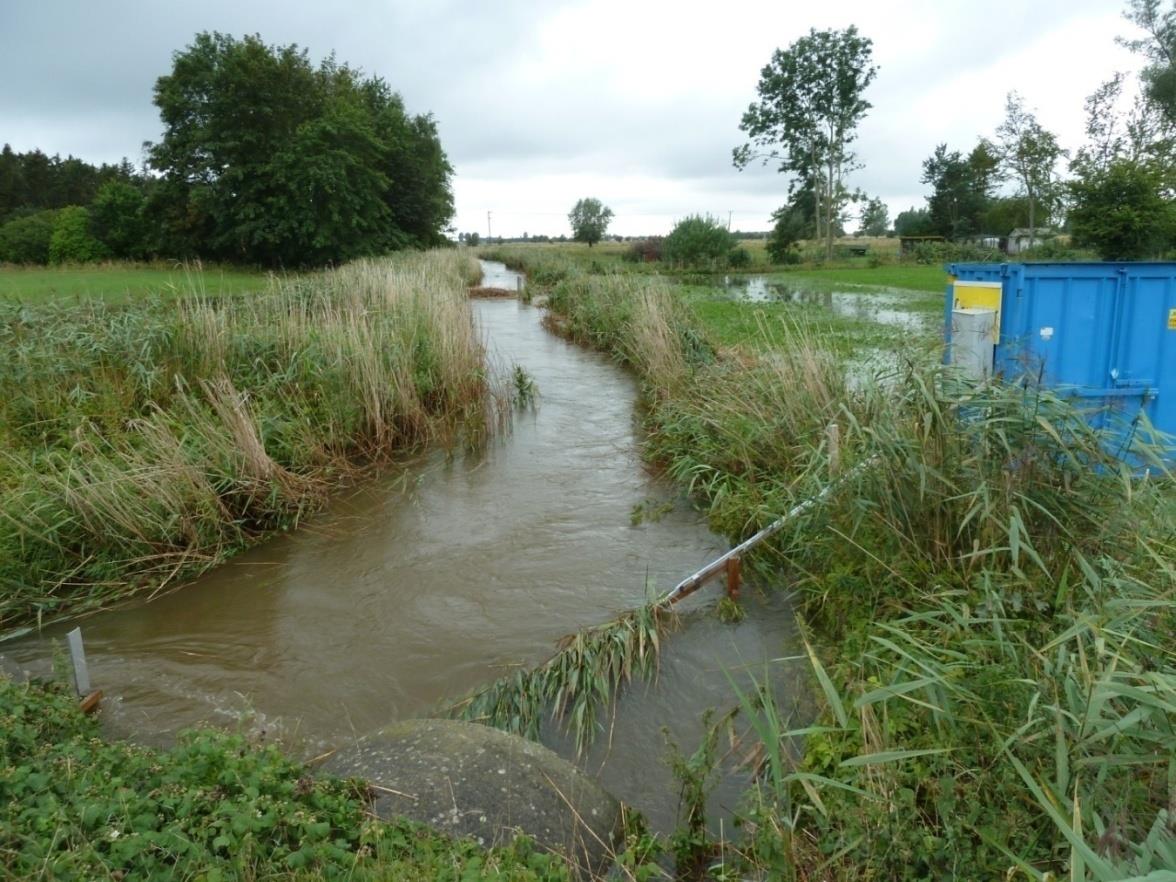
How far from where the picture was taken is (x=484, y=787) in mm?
2789

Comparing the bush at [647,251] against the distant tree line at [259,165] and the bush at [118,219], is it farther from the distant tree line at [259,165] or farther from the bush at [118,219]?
the bush at [118,219]

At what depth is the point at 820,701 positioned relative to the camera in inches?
136

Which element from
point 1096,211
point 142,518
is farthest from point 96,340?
point 1096,211

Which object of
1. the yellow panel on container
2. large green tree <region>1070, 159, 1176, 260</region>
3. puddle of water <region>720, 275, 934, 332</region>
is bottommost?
puddle of water <region>720, 275, 934, 332</region>

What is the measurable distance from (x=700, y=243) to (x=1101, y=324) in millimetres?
34186

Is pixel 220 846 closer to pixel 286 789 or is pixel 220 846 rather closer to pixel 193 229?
pixel 286 789

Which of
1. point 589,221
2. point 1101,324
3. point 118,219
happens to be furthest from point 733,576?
point 589,221

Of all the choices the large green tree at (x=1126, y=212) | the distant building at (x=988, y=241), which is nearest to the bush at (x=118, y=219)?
the large green tree at (x=1126, y=212)

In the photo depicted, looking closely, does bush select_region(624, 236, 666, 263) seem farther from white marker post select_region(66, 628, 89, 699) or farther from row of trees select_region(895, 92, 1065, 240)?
white marker post select_region(66, 628, 89, 699)

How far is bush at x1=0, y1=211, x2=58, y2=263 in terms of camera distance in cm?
4706

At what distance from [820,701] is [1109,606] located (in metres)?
1.27

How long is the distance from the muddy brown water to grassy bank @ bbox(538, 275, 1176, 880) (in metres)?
0.45

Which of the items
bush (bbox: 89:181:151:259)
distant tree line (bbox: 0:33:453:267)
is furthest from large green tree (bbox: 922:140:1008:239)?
bush (bbox: 89:181:151:259)

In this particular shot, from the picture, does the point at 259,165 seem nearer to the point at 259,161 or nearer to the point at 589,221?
the point at 259,161
